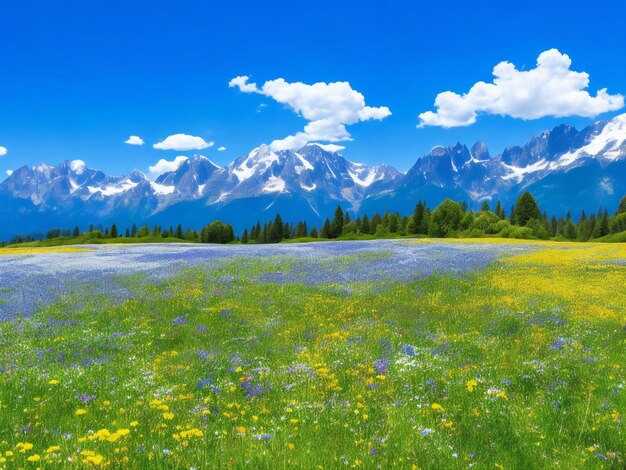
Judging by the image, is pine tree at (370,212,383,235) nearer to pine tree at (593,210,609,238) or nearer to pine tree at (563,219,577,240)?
pine tree at (593,210,609,238)

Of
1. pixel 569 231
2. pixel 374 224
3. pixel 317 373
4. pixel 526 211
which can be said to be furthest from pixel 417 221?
pixel 317 373

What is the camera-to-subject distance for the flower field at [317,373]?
24.9ft

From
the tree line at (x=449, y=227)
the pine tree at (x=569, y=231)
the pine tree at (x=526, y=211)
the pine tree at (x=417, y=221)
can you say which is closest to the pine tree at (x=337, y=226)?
the tree line at (x=449, y=227)

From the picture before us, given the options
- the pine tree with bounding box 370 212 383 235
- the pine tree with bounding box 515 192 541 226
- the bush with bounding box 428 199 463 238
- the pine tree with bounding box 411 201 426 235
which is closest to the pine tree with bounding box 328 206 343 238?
the pine tree with bounding box 370 212 383 235

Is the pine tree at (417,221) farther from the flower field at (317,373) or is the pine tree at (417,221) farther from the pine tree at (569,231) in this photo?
the flower field at (317,373)

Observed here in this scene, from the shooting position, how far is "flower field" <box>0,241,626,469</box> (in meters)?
7.58

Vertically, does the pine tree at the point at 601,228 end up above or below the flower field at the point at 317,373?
above

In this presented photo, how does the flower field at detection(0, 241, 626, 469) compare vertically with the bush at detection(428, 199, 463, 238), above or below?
below

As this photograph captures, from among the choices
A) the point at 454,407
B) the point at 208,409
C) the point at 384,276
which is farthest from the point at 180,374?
the point at 384,276

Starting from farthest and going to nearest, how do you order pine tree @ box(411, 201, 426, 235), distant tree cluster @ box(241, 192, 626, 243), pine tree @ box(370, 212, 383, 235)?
pine tree @ box(370, 212, 383, 235)
pine tree @ box(411, 201, 426, 235)
distant tree cluster @ box(241, 192, 626, 243)

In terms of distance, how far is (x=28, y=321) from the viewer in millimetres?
18000

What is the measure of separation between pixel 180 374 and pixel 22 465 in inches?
218

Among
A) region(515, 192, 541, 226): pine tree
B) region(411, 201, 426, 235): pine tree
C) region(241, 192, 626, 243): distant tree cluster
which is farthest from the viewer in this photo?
region(411, 201, 426, 235): pine tree

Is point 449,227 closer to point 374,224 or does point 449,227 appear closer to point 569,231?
point 374,224
